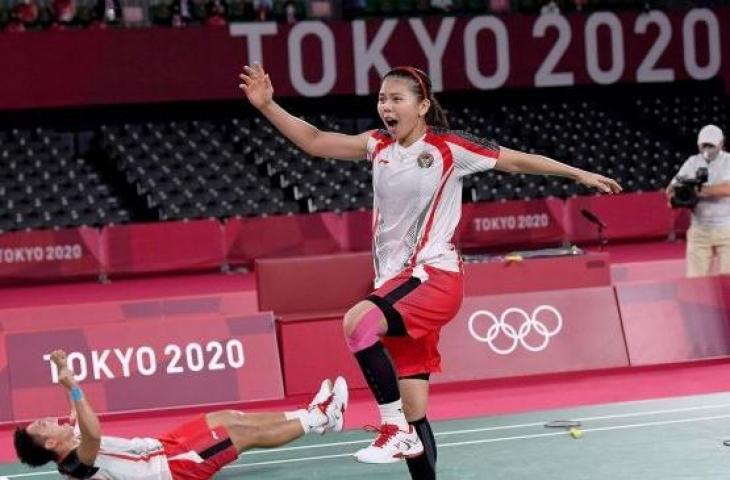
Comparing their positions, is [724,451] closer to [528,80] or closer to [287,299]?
[287,299]

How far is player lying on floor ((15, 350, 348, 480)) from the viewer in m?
6.27

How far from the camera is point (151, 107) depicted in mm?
23938

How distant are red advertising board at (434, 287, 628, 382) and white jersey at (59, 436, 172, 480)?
168 inches

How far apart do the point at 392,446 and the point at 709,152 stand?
6.65 m

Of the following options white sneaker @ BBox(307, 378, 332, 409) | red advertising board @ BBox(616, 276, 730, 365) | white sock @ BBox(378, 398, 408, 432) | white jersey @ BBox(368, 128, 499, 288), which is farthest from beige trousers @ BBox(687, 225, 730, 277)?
white sock @ BBox(378, 398, 408, 432)

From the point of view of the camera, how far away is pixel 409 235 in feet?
20.8

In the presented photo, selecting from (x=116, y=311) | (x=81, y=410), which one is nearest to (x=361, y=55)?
(x=116, y=311)

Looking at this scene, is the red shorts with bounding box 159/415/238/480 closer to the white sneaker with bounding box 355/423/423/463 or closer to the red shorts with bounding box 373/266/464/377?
the white sneaker with bounding box 355/423/423/463

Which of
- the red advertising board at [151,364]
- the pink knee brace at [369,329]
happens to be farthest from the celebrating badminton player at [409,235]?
the red advertising board at [151,364]

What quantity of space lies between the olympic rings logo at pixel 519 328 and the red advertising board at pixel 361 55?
1303cm

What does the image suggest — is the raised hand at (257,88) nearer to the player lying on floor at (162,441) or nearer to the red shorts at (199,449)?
the player lying on floor at (162,441)

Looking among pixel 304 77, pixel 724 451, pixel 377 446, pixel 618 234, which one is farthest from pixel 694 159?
pixel 304 77

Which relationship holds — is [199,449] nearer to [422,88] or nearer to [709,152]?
[422,88]

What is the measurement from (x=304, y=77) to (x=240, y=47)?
1.18m
